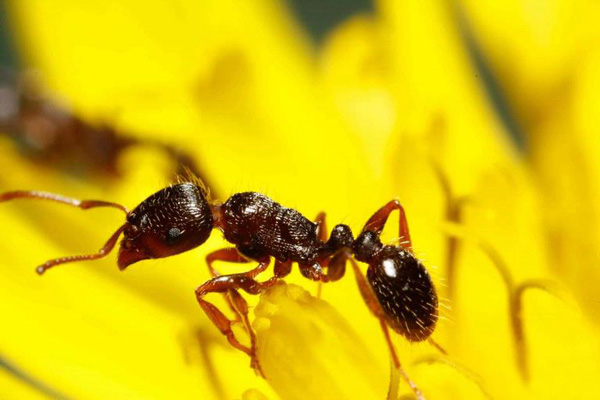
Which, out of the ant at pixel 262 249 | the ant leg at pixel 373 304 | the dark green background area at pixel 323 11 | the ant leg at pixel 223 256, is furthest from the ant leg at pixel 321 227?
the dark green background area at pixel 323 11

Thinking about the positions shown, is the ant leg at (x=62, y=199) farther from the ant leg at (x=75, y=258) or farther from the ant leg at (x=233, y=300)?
the ant leg at (x=233, y=300)

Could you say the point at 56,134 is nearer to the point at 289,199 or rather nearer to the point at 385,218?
the point at 289,199

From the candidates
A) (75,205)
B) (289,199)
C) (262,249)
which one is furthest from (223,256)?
(289,199)

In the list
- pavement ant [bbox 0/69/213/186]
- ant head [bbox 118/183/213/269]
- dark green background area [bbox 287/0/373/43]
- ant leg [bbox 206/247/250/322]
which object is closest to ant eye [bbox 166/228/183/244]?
ant head [bbox 118/183/213/269]

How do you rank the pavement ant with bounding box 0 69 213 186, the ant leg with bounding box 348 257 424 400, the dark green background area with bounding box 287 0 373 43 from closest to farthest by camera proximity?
the ant leg with bounding box 348 257 424 400
the pavement ant with bounding box 0 69 213 186
the dark green background area with bounding box 287 0 373 43

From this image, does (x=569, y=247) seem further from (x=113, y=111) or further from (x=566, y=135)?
(x=113, y=111)

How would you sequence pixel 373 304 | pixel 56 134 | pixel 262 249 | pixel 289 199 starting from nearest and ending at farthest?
pixel 373 304
pixel 262 249
pixel 289 199
pixel 56 134

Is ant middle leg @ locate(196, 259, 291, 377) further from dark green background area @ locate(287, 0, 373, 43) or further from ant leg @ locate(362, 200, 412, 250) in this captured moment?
dark green background area @ locate(287, 0, 373, 43)
